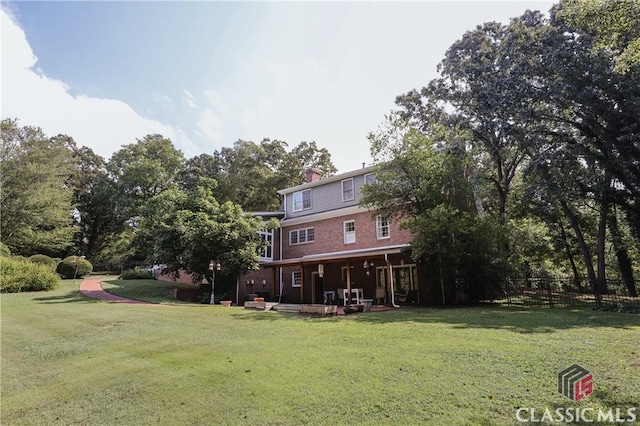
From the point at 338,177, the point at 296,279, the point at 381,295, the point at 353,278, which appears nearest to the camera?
the point at 381,295

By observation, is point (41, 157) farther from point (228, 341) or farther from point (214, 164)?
point (228, 341)

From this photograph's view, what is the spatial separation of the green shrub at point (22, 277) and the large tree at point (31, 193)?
386 inches

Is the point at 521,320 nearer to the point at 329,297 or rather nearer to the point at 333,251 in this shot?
the point at 329,297

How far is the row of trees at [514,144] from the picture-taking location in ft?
51.7

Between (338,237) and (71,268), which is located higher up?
(338,237)

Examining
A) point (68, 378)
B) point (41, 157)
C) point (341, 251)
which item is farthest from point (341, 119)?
point (41, 157)

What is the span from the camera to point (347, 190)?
889 inches

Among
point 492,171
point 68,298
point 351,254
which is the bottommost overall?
point 68,298


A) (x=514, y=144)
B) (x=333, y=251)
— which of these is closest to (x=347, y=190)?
(x=333, y=251)

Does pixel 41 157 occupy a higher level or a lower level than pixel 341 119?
higher

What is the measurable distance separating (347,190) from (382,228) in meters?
3.77

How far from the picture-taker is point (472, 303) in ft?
53.2

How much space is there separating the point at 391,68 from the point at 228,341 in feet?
41.4

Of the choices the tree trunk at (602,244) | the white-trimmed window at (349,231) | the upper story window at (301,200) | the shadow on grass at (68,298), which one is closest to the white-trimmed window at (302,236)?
the upper story window at (301,200)
